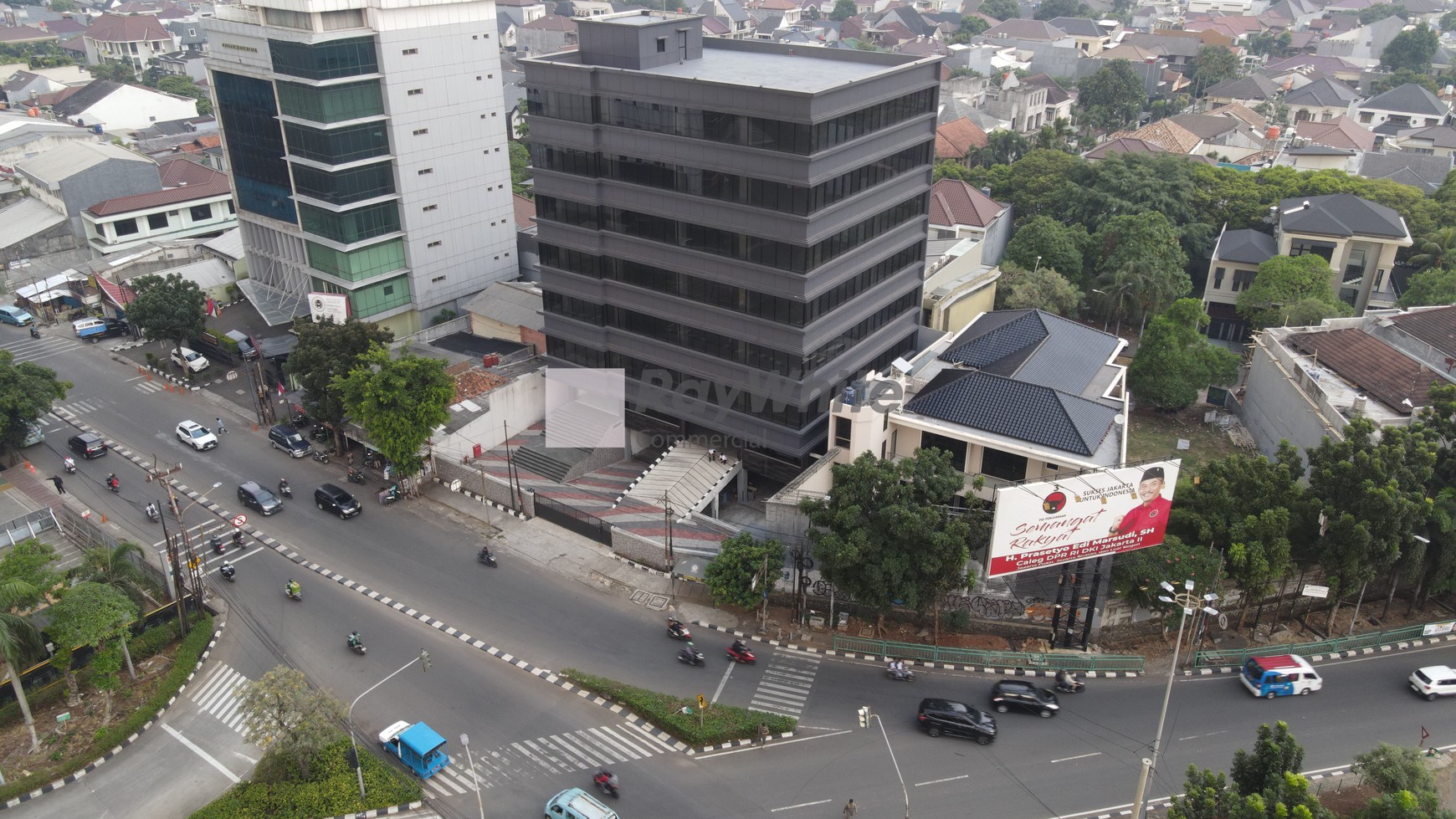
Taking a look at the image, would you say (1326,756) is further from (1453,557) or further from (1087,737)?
(1453,557)

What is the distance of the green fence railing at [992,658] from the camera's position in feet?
169

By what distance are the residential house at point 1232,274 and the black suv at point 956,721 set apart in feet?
219

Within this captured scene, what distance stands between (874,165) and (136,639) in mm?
51043

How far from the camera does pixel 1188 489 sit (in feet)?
179

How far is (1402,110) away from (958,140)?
77411 mm

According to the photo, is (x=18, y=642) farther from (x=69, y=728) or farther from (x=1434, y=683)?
(x=1434, y=683)

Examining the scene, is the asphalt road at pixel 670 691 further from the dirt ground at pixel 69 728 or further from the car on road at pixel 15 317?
the car on road at pixel 15 317

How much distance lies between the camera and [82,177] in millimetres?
111500

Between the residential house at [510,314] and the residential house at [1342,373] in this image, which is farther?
the residential house at [510,314]

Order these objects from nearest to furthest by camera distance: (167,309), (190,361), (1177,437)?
(1177,437) → (167,309) → (190,361)

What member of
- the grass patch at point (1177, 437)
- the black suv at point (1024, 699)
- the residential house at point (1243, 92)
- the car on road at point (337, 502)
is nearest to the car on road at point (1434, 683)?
the black suv at point (1024, 699)

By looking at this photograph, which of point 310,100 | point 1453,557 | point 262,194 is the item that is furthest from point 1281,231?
point 262,194

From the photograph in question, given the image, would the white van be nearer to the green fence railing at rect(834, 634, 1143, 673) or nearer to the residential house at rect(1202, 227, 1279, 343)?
the green fence railing at rect(834, 634, 1143, 673)

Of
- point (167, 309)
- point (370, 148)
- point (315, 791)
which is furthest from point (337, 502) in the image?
point (370, 148)
